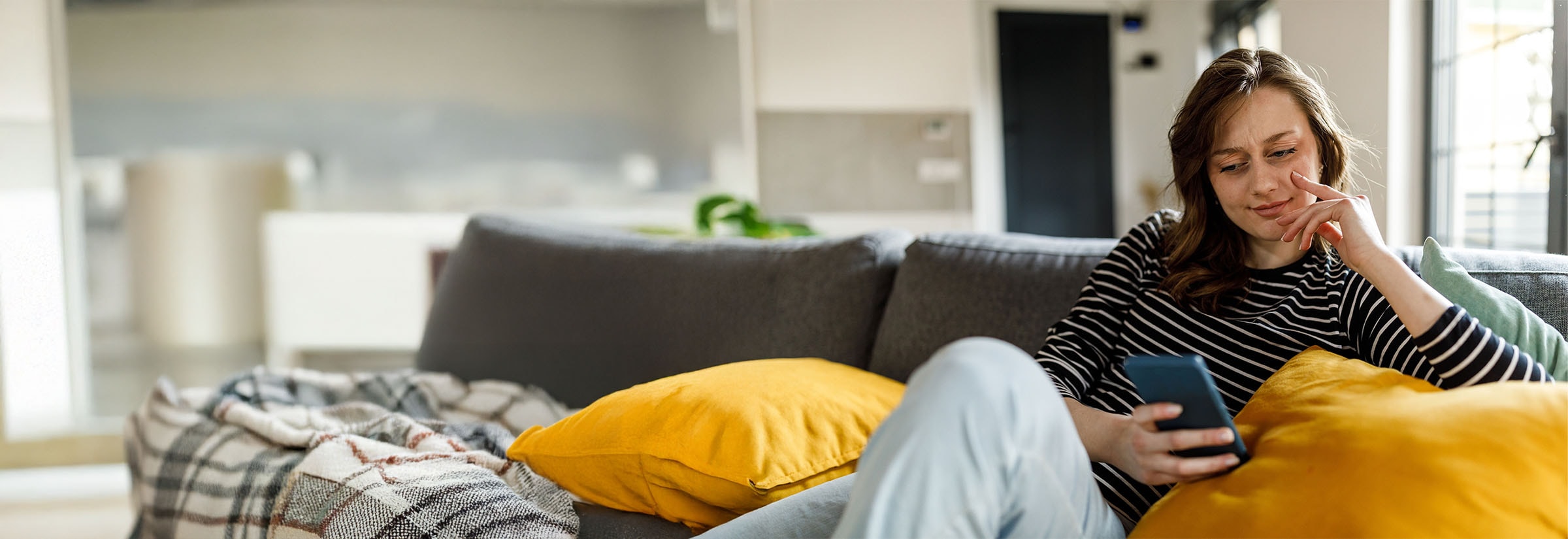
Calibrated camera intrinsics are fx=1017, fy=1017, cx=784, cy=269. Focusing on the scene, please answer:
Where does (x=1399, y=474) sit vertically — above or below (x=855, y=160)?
below

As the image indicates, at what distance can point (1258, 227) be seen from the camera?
1.27m

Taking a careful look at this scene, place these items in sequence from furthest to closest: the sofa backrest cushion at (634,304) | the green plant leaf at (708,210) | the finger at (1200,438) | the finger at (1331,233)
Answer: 1. the green plant leaf at (708,210)
2. the sofa backrest cushion at (634,304)
3. the finger at (1331,233)
4. the finger at (1200,438)

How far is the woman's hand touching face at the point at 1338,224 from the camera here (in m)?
1.13

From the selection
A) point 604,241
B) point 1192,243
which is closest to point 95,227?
point 604,241

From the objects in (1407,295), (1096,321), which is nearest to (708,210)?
(1096,321)

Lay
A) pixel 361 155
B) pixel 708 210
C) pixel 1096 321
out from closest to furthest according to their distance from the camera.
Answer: pixel 1096 321
pixel 708 210
pixel 361 155

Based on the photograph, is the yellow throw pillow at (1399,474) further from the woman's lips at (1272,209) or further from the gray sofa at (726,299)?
the gray sofa at (726,299)

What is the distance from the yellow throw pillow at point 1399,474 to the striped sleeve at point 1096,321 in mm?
356

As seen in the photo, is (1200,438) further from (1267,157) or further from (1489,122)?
(1489,122)

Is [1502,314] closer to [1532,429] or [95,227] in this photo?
[1532,429]

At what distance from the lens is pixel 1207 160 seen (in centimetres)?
132

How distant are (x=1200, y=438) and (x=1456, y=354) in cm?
31

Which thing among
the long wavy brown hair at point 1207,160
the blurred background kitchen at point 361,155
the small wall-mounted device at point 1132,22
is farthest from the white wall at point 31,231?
the small wall-mounted device at point 1132,22

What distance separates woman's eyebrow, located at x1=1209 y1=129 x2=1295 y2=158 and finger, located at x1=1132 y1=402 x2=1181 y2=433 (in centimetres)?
44
